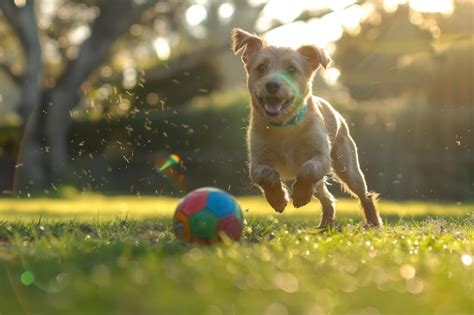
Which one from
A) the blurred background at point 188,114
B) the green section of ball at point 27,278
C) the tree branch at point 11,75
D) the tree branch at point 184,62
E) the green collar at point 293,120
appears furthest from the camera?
the tree branch at point 11,75

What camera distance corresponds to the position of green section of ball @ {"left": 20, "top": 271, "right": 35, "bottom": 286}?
3.72 m

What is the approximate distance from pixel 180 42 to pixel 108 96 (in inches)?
322

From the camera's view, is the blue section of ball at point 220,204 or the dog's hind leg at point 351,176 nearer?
the blue section of ball at point 220,204

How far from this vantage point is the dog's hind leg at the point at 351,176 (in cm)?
839

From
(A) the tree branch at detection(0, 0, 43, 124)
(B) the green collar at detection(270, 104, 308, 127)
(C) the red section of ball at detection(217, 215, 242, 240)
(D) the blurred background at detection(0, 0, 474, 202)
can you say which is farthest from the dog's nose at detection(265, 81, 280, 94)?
(A) the tree branch at detection(0, 0, 43, 124)

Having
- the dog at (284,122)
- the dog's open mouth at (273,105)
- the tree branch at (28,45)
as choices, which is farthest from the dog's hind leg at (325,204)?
the tree branch at (28,45)

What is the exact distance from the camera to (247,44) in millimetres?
7598

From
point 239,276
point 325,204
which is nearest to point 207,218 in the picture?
point 239,276

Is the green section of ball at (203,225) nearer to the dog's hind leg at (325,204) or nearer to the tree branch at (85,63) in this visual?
the dog's hind leg at (325,204)

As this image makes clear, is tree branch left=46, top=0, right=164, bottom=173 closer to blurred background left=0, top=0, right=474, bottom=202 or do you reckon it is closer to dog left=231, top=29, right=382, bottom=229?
blurred background left=0, top=0, right=474, bottom=202

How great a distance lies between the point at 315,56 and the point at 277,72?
667mm

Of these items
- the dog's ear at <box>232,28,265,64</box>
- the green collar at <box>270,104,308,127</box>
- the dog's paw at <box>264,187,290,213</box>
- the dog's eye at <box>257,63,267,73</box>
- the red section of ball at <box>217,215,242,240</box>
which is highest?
the dog's ear at <box>232,28,265,64</box>

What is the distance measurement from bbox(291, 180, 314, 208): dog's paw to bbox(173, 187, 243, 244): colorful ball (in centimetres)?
123

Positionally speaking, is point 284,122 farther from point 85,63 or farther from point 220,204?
point 85,63
